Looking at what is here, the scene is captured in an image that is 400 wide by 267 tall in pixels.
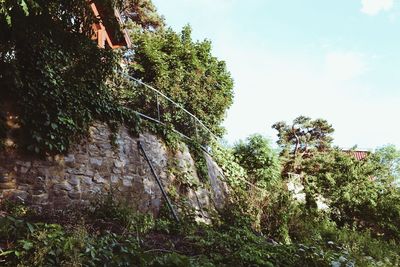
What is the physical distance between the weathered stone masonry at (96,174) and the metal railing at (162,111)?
0.93m

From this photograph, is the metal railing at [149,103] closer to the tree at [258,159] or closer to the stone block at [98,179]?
the stone block at [98,179]

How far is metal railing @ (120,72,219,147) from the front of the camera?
9.05 metres

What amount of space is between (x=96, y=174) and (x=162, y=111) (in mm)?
3594

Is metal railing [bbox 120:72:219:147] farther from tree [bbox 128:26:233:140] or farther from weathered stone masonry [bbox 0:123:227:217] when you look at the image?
tree [bbox 128:26:233:140]

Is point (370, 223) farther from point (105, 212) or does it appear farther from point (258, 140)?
point (105, 212)

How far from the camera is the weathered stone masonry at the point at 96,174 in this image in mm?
5602

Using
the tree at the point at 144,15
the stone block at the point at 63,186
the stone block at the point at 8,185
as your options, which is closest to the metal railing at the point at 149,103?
the stone block at the point at 63,186

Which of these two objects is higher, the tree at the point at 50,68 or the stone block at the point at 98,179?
the tree at the point at 50,68

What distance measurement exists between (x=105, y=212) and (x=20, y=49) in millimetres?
3275

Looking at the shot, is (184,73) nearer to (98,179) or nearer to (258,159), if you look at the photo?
(258,159)

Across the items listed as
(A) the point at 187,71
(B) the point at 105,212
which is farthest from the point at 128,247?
(A) the point at 187,71

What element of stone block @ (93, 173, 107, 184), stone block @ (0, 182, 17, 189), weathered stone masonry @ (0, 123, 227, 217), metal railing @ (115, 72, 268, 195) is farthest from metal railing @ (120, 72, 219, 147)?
stone block @ (0, 182, 17, 189)

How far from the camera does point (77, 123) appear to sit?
21.6 feet

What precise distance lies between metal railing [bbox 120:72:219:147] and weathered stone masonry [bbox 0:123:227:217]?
0.93 m
